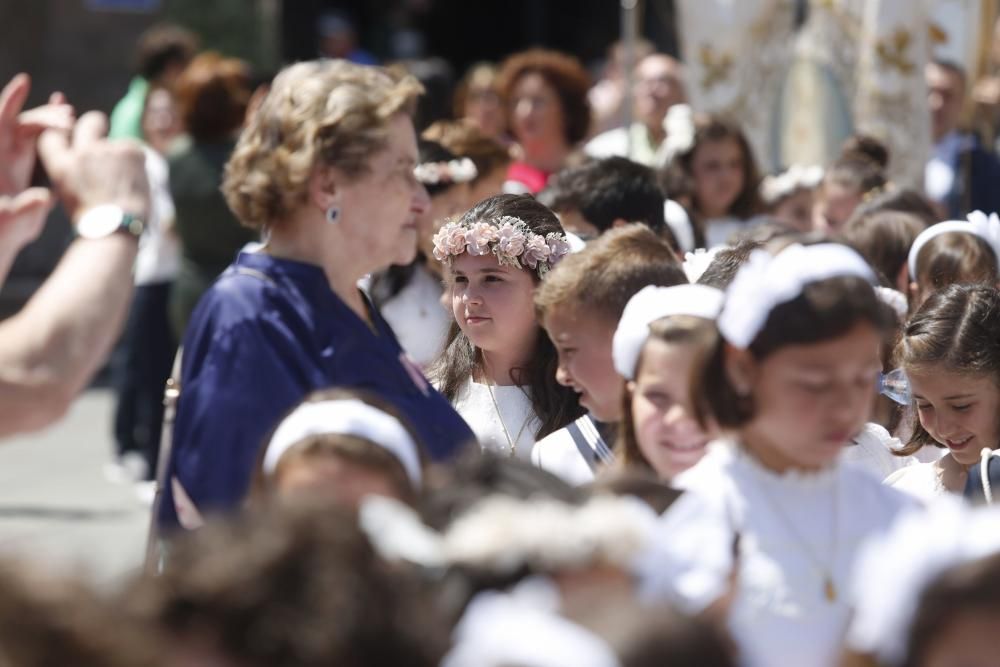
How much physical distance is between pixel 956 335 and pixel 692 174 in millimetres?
3304

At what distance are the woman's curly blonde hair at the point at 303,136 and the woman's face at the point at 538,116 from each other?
4577 mm

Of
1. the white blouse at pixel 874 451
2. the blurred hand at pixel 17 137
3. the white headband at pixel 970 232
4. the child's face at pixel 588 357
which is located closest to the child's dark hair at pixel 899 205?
the white headband at pixel 970 232

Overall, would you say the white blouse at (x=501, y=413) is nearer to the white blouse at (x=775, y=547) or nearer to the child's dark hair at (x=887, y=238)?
the white blouse at (x=775, y=547)

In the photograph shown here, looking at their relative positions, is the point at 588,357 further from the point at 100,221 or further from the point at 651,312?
the point at 100,221

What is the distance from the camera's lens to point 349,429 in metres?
2.61

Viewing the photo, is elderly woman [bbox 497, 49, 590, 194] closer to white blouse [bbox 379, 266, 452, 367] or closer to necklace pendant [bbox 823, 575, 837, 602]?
white blouse [bbox 379, 266, 452, 367]

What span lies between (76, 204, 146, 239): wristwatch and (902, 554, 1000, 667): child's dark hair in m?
1.36

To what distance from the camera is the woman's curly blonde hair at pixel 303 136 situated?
3.19 metres

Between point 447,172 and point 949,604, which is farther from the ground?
point 949,604

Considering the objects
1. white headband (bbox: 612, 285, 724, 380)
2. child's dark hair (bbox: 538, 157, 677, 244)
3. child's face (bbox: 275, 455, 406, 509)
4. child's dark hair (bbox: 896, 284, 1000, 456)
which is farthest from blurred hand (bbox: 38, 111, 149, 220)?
child's dark hair (bbox: 538, 157, 677, 244)

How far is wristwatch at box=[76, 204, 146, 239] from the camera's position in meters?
2.67

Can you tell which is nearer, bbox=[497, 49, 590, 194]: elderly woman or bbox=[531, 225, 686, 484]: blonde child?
bbox=[531, 225, 686, 484]: blonde child

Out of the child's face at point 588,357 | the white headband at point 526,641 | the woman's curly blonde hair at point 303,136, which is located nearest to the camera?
the white headband at point 526,641

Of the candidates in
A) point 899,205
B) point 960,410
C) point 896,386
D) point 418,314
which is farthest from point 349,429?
point 899,205
